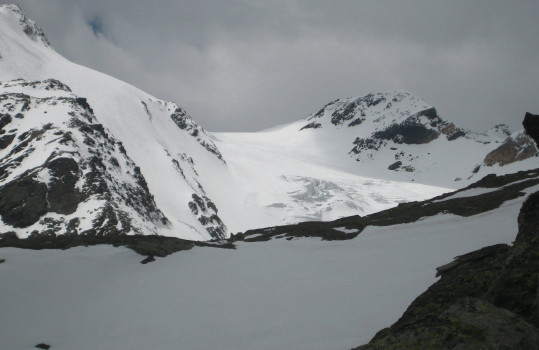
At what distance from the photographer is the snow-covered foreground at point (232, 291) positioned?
15086 mm

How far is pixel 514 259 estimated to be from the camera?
7.17m

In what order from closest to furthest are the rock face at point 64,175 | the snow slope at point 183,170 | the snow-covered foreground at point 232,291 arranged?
1. the snow-covered foreground at point 232,291
2. the rock face at point 64,175
3. the snow slope at point 183,170

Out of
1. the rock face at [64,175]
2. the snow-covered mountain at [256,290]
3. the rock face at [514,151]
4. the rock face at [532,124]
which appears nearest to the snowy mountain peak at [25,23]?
the rock face at [64,175]

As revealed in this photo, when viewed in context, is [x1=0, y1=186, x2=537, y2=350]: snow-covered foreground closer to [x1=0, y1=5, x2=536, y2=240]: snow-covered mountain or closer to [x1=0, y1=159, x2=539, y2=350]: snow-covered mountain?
[x1=0, y1=159, x2=539, y2=350]: snow-covered mountain

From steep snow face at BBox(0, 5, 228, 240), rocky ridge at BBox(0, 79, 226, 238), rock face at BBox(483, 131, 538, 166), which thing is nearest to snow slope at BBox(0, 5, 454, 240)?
steep snow face at BBox(0, 5, 228, 240)

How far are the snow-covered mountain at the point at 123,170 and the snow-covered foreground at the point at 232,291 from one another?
2058 inches

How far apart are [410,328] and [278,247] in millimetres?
25449

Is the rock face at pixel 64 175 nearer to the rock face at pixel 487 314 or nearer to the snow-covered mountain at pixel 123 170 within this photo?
the snow-covered mountain at pixel 123 170

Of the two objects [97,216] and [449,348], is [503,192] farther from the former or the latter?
[97,216]

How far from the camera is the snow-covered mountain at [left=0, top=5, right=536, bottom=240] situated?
273ft

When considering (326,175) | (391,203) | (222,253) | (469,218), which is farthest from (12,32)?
(469,218)

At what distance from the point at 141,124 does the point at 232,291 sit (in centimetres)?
14236

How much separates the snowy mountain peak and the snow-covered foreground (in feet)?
588

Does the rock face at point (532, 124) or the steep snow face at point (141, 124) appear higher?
the steep snow face at point (141, 124)
